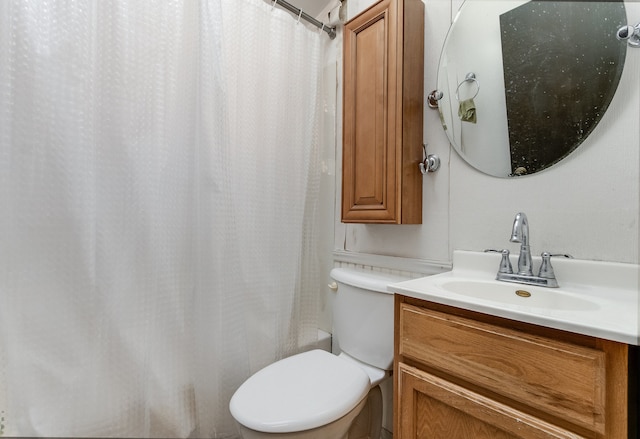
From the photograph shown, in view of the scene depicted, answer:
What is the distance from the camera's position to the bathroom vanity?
49 centimetres

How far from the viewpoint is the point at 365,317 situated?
1.10 m

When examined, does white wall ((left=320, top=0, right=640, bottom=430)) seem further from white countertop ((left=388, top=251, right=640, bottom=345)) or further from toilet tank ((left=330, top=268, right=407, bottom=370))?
toilet tank ((left=330, top=268, right=407, bottom=370))

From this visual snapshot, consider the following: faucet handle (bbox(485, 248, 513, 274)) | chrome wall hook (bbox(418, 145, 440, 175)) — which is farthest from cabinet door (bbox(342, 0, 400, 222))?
faucet handle (bbox(485, 248, 513, 274))

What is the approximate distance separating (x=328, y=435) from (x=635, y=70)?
1.25 meters

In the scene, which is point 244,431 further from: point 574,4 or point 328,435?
point 574,4

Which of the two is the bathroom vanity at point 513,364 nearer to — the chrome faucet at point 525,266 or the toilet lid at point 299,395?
the chrome faucet at point 525,266

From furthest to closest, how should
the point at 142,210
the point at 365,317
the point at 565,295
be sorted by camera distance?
the point at 365,317, the point at 142,210, the point at 565,295

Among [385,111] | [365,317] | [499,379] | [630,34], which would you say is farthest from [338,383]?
[630,34]

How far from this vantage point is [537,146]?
897 mm

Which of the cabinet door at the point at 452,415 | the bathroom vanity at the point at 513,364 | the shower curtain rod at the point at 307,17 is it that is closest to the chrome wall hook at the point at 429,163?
the bathroom vanity at the point at 513,364

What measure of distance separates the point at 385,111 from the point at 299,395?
3.29ft

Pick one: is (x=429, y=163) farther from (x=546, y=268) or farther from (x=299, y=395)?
(x=299, y=395)

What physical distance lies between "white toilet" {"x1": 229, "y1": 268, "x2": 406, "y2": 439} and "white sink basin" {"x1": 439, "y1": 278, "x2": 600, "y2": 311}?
0.82 feet

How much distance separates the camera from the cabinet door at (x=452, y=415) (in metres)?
0.57
